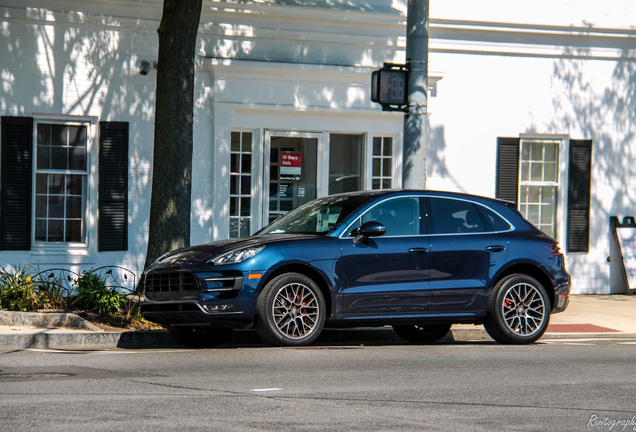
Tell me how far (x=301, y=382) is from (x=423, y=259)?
2971mm

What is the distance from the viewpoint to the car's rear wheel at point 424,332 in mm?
11070

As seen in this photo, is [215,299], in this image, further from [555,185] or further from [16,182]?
[555,185]

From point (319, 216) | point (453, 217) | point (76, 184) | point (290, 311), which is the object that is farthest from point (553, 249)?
point (76, 184)

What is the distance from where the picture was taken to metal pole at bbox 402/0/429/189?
12523 millimetres

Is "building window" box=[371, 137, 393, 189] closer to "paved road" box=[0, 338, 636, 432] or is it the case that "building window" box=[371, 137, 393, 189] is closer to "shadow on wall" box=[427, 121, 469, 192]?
"shadow on wall" box=[427, 121, 469, 192]

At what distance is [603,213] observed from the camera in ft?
57.6

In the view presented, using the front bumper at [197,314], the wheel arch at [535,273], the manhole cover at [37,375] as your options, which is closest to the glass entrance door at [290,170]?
the wheel arch at [535,273]

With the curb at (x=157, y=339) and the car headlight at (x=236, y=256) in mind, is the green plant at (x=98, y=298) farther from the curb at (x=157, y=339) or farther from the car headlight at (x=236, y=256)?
the car headlight at (x=236, y=256)

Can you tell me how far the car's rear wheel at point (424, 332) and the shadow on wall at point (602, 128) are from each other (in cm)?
700

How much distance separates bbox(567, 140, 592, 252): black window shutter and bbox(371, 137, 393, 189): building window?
11.0ft

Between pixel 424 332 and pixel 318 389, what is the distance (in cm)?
421

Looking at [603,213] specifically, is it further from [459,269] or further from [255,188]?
[459,269]

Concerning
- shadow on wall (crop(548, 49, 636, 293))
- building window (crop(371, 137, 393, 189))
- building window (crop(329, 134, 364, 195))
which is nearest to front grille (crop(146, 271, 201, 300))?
building window (crop(329, 134, 364, 195))

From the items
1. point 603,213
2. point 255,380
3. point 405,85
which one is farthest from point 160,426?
point 603,213
